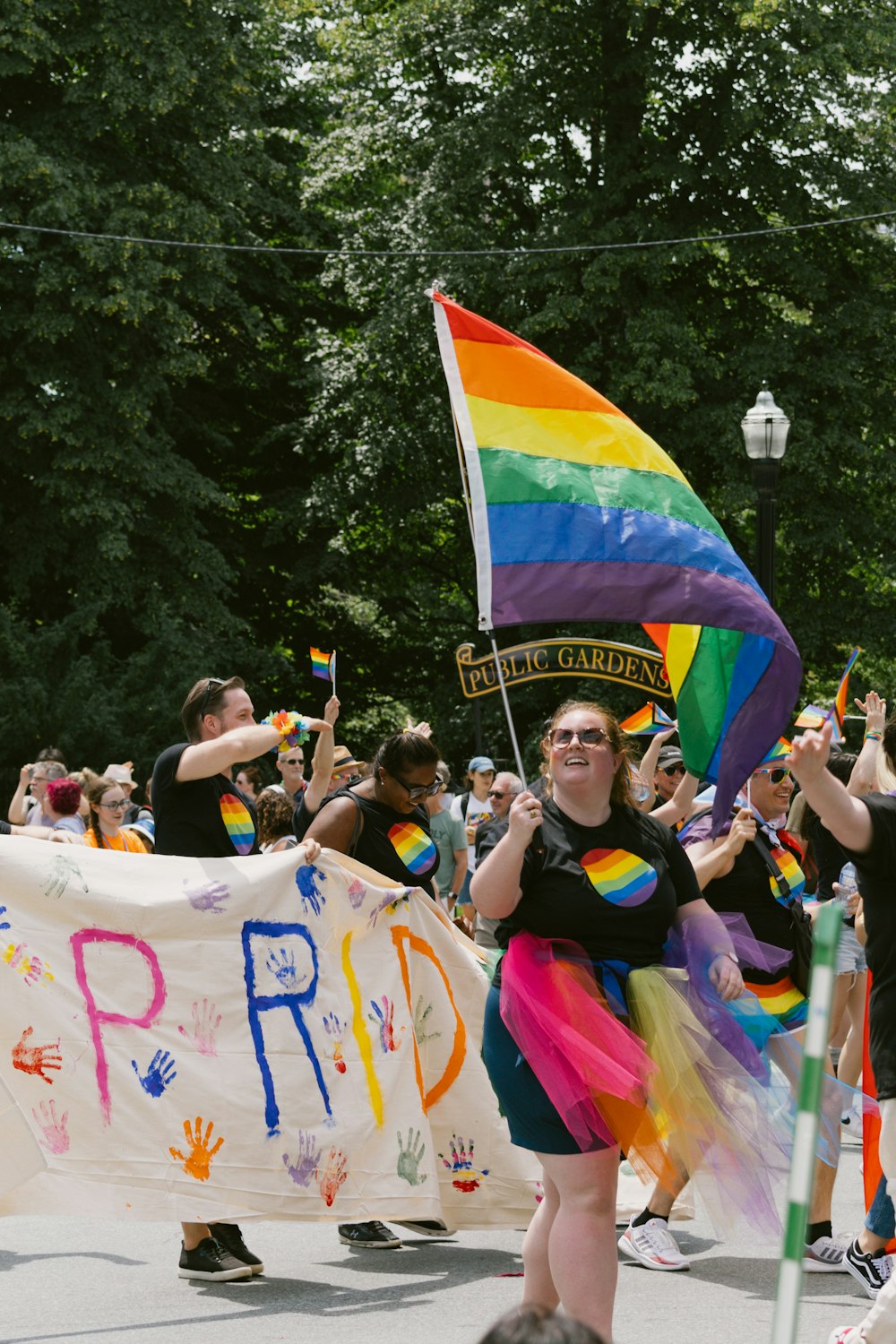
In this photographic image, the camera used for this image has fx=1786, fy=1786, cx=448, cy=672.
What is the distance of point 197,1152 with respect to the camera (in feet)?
20.4

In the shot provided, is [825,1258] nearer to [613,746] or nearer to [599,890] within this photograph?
[599,890]

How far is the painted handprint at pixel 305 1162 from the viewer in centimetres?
636

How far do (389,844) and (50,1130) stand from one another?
168cm

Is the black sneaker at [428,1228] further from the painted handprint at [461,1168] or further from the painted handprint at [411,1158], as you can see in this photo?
the painted handprint at [411,1158]

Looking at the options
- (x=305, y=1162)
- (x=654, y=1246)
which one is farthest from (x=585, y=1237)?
(x=654, y=1246)

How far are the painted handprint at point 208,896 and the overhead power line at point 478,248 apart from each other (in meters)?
18.2

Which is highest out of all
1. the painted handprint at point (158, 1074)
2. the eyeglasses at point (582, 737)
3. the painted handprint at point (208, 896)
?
the eyeglasses at point (582, 737)

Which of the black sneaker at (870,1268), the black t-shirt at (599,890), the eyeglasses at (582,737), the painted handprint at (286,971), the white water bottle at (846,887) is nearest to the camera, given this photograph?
the black t-shirt at (599,890)

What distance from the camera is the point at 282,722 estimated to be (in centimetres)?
712

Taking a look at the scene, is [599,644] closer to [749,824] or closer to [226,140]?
[749,824]

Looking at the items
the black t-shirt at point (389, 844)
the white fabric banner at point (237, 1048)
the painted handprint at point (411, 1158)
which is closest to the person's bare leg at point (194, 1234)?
the white fabric banner at point (237, 1048)

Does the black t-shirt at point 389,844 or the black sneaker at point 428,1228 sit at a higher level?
the black t-shirt at point 389,844

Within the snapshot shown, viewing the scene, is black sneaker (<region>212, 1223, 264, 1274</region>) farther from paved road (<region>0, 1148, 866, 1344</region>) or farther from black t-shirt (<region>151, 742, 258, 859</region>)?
black t-shirt (<region>151, 742, 258, 859</region>)

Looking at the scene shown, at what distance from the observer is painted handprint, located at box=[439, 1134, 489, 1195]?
22.3 feet
